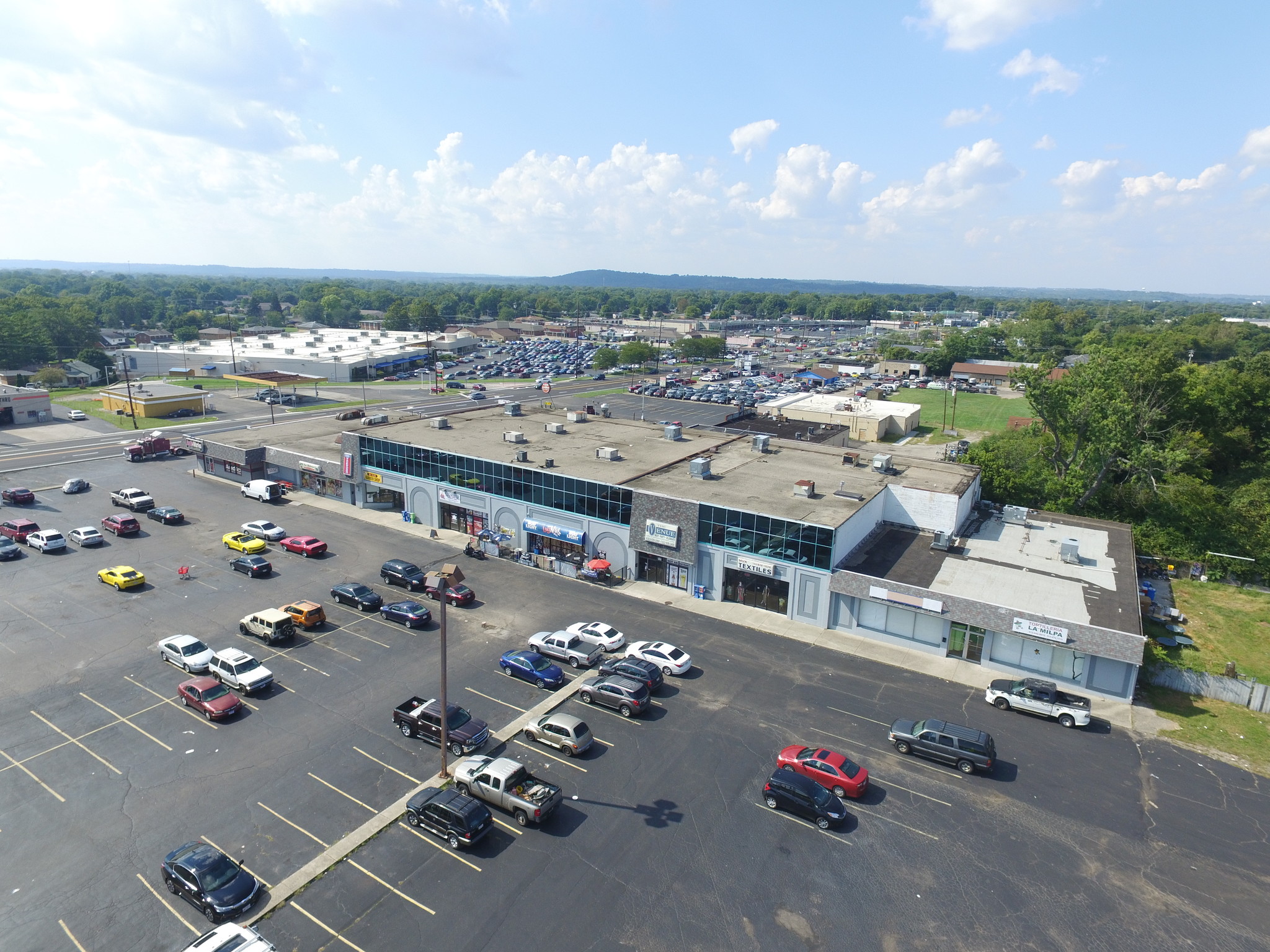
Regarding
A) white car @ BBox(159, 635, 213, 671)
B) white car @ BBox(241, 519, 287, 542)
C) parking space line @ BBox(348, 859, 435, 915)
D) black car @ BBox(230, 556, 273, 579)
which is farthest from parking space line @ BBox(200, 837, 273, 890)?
white car @ BBox(241, 519, 287, 542)

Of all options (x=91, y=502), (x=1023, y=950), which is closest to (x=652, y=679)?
(x=1023, y=950)

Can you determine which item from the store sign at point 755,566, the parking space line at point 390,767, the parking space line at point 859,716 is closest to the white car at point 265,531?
the parking space line at point 390,767

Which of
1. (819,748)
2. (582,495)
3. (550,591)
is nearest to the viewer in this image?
(819,748)

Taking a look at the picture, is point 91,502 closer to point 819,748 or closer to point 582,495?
point 582,495

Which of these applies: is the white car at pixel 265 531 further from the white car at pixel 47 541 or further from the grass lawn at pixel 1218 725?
the grass lawn at pixel 1218 725

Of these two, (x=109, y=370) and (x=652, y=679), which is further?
(x=109, y=370)

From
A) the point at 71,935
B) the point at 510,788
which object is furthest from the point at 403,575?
the point at 71,935

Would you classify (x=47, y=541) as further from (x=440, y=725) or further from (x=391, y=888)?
(x=391, y=888)
